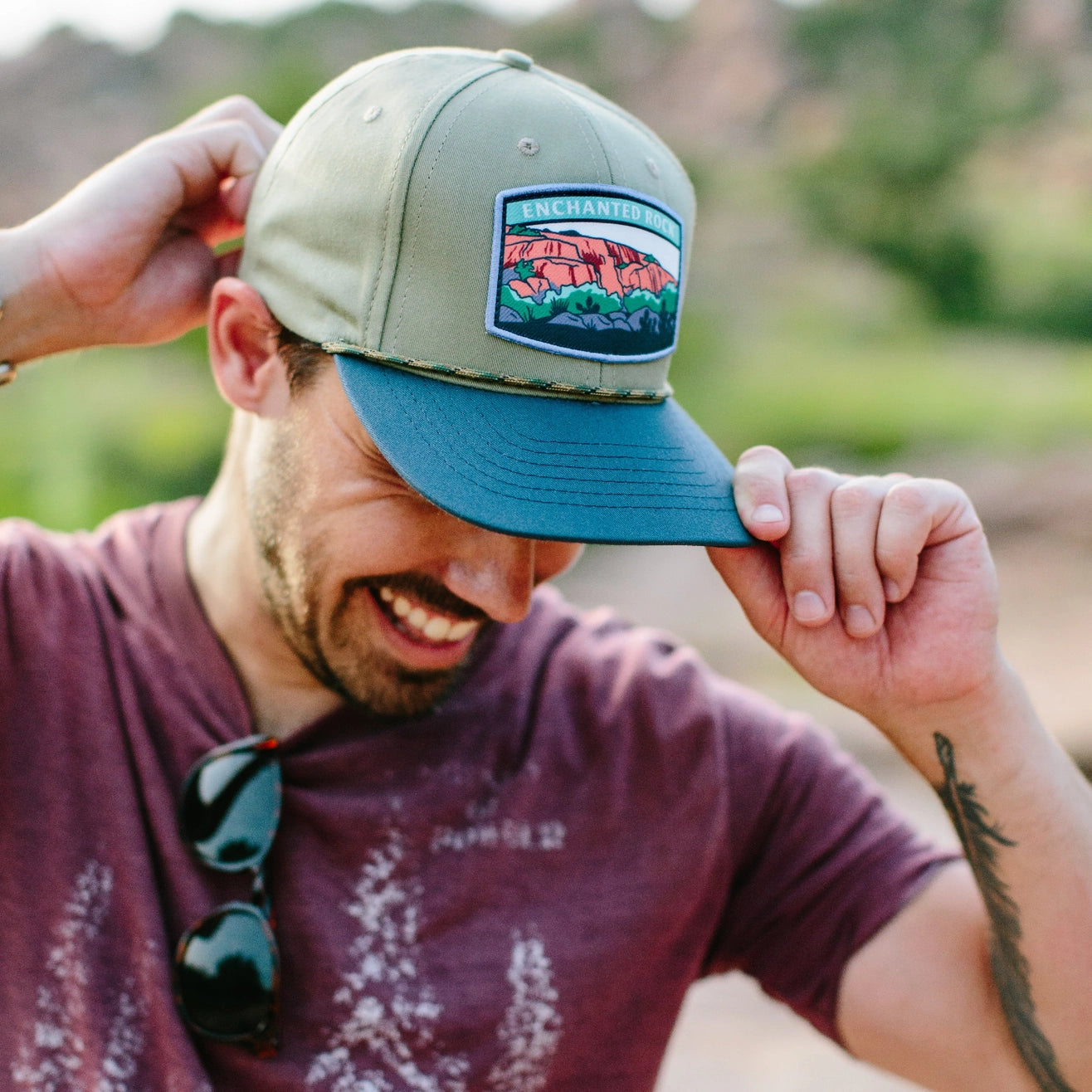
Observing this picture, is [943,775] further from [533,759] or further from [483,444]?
[483,444]

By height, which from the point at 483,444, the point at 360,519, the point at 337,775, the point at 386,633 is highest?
the point at 483,444

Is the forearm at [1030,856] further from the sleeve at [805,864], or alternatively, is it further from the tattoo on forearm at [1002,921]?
the sleeve at [805,864]

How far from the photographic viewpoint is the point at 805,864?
6.24ft

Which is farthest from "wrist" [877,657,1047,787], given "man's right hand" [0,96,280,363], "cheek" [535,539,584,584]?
"man's right hand" [0,96,280,363]

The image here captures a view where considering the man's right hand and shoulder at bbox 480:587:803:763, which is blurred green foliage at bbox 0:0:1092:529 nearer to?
the man's right hand

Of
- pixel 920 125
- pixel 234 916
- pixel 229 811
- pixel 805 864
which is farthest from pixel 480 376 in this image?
pixel 920 125

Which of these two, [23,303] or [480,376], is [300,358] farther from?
[23,303]

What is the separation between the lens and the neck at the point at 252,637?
182 centimetres

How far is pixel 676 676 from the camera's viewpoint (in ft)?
6.59

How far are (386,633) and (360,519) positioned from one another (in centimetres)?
21

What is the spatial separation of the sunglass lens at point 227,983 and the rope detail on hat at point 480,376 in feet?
2.77

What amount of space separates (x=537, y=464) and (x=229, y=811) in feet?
2.34

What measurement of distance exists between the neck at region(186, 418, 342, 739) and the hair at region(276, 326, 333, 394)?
0.28 metres

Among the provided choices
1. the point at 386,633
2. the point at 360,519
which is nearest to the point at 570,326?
the point at 360,519
